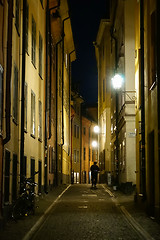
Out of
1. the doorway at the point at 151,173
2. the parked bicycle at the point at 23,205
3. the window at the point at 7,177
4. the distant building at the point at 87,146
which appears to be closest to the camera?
the parked bicycle at the point at 23,205

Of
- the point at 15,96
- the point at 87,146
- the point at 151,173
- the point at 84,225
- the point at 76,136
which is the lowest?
the point at 84,225

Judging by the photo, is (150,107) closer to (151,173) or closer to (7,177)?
(151,173)

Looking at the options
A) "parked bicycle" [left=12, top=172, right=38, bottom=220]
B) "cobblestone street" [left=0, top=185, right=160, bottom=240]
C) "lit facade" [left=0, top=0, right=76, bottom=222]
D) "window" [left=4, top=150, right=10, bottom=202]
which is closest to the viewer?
"cobblestone street" [left=0, top=185, right=160, bottom=240]

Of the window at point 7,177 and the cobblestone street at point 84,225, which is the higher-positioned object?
the window at point 7,177

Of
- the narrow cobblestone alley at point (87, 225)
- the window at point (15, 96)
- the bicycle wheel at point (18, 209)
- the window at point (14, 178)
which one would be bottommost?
the narrow cobblestone alley at point (87, 225)

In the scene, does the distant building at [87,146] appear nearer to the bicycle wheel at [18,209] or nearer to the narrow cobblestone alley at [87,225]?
the narrow cobblestone alley at [87,225]

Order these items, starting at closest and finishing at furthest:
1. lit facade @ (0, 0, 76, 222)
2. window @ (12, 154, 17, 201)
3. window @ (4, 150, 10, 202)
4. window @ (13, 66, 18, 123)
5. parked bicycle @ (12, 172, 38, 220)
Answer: lit facade @ (0, 0, 76, 222), parked bicycle @ (12, 172, 38, 220), window @ (4, 150, 10, 202), window @ (12, 154, 17, 201), window @ (13, 66, 18, 123)

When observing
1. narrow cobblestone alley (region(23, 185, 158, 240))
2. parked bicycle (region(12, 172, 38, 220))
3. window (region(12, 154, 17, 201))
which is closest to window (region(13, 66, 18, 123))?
window (region(12, 154, 17, 201))

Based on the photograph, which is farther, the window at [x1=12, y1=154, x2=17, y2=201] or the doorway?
the window at [x1=12, y1=154, x2=17, y2=201]

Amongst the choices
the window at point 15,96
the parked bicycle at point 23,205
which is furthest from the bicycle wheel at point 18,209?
the window at point 15,96

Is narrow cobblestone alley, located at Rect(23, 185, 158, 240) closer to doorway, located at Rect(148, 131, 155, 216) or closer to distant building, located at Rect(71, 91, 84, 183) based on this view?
doorway, located at Rect(148, 131, 155, 216)

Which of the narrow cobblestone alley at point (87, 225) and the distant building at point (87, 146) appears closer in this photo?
the narrow cobblestone alley at point (87, 225)

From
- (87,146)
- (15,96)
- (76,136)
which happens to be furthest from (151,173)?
(87,146)

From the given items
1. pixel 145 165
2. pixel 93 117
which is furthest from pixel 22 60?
pixel 93 117
